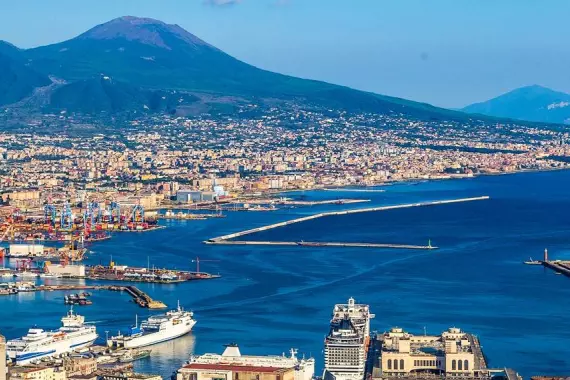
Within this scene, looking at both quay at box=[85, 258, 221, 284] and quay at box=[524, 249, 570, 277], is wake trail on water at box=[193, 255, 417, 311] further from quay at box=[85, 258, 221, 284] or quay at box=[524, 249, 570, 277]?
quay at box=[524, 249, 570, 277]

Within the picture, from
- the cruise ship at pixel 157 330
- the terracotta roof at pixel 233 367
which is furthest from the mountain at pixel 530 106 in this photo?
the terracotta roof at pixel 233 367

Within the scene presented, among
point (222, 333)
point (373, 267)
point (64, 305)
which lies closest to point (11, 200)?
point (373, 267)

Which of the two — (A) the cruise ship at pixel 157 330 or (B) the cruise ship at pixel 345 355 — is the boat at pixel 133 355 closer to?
(A) the cruise ship at pixel 157 330

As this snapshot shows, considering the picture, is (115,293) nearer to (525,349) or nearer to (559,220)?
(525,349)

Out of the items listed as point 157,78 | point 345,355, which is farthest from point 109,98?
point 345,355

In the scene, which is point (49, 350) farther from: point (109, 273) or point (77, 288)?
point (109, 273)

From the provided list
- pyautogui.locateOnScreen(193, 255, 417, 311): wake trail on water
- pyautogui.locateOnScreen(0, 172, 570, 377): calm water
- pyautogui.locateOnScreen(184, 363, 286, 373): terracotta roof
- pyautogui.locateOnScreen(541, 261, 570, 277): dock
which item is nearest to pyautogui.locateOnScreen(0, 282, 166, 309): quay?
pyautogui.locateOnScreen(0, 172, 570, 377): calm water
